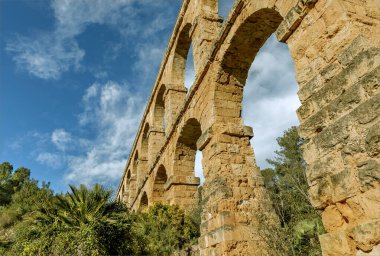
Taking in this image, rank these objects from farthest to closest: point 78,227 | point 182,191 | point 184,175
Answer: point 184,175, point 182,191, point 78,227

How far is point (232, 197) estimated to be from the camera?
516cm

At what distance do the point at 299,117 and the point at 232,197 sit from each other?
8.11ft

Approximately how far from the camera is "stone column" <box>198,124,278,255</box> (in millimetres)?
4801

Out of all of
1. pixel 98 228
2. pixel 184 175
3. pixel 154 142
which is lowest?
pixel 98 228

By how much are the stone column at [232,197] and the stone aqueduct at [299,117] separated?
2 cm

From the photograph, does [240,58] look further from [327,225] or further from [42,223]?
[42,223]

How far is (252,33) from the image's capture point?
5957mm

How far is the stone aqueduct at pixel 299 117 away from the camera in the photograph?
7.72 feet

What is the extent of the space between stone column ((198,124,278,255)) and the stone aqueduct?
0.02 m

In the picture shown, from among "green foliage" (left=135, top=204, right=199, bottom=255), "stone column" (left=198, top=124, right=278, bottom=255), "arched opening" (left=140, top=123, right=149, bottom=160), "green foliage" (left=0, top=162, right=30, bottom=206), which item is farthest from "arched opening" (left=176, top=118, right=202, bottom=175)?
"green foliage" (left=0, top=162, right=30, bottom=206)

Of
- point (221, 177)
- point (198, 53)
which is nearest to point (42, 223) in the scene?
point (221, 177)

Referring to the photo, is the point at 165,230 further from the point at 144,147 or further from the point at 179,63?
the point at 144,147

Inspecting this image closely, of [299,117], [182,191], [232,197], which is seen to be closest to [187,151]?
[182,191]

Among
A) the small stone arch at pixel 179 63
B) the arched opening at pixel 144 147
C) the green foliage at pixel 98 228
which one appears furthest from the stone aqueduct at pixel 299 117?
the arched opening at pixel 144 147
